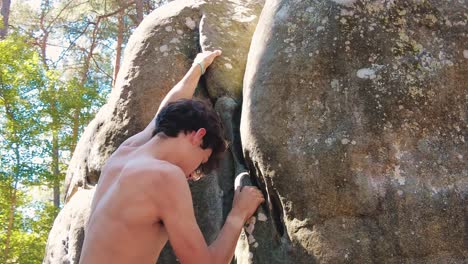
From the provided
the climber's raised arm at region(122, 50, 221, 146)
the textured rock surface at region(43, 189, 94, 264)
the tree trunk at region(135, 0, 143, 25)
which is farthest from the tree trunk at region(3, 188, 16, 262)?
the climber's raised arm at region(122, 50, 221, 146)

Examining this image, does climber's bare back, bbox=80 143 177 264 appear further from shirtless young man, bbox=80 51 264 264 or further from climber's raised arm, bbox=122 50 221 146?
climber's raised arm, bbox=122 50 221 146

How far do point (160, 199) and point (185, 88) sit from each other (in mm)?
1171

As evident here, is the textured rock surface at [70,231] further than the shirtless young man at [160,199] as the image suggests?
Yes

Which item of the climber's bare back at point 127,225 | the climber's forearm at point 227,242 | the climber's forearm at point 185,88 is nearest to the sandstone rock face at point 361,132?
the climber's forearm at point 227,242

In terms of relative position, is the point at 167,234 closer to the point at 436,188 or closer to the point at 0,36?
the point at 436,188

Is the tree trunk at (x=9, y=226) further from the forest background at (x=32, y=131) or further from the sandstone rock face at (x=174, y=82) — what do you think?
the sandstone rock face at (x=174, y=82)

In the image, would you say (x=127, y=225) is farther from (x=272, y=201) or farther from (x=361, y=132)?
(x=361, y=132)

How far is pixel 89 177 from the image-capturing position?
385cm

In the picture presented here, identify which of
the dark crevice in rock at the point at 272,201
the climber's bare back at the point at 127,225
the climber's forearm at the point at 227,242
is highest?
the climber's bare back at the point at 127,225

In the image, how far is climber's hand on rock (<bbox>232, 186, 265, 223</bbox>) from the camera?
253 centimetres

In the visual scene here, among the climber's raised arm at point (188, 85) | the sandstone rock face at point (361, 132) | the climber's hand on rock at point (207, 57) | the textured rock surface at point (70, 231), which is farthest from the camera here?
the textured rock surface at point (70, 231)

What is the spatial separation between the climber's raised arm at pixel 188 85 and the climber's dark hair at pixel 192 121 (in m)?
0.34

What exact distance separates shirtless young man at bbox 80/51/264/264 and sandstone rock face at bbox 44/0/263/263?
86 cm

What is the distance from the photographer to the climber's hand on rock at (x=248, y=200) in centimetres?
253
